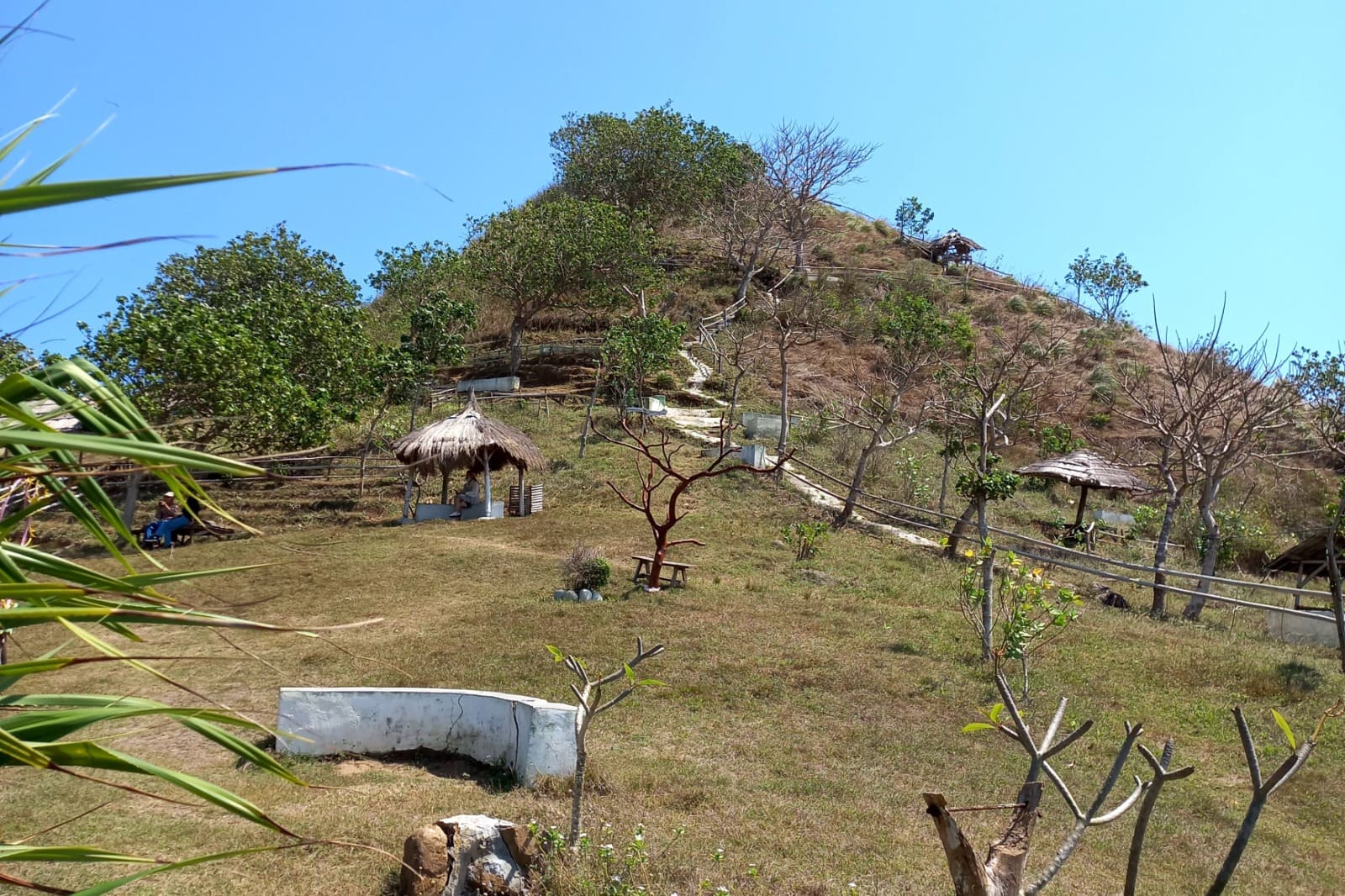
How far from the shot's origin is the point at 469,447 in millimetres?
16578

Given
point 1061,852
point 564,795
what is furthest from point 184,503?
point 564,795

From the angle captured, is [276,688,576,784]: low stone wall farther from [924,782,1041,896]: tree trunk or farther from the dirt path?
the dirt path

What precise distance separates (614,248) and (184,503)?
28.0 metres

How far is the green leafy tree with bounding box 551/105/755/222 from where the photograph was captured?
3719 centimetres

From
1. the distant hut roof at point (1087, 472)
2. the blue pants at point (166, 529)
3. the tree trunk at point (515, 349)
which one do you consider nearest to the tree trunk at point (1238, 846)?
the blue pants at point (166, 529)

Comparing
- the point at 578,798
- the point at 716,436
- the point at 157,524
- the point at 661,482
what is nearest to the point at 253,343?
the point at 157,524

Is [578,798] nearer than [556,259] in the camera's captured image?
Yes

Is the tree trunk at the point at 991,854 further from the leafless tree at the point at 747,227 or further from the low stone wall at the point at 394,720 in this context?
the leafless tree at the point at 747,227

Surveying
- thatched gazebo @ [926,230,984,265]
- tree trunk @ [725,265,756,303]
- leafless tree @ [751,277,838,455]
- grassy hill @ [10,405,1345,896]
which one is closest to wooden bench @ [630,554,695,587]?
grassy hill @ [10,405,1345,896]

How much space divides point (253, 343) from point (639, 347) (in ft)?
27.7

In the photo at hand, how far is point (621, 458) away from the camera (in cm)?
1977

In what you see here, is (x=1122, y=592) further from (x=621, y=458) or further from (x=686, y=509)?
(x=621, y=458)

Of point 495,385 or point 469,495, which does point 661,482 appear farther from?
point 495,385

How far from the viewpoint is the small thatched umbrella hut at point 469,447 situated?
16.6 m
